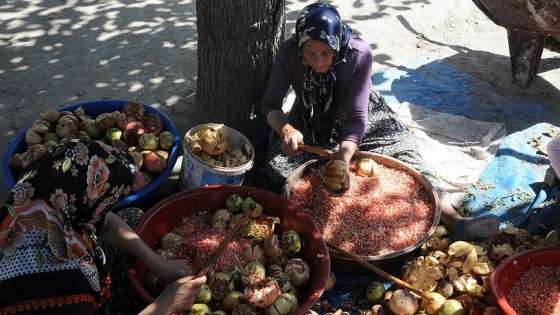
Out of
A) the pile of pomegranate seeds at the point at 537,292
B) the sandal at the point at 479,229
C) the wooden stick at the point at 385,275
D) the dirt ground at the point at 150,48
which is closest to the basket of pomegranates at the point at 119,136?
the dirt ground at the point at 150,48

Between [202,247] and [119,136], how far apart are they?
1.13 metres

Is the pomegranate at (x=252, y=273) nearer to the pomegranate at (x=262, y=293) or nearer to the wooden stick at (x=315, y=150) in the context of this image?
the pomegranate at (x=262, y=293)

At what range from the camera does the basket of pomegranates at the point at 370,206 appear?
3.18 m

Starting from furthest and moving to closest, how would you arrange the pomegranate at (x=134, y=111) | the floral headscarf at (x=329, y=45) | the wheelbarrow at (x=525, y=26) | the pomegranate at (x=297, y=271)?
the wheelbarrow at (x=525, y=26), the pomegranate at (x=134, y=111), the floral headscarf at (x=329, y=45), the pomegranate at (x=297, y=271)

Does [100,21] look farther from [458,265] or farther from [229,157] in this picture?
[458,265]

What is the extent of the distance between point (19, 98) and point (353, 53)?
2.77 meters

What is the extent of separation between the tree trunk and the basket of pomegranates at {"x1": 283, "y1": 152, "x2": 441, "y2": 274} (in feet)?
2.38

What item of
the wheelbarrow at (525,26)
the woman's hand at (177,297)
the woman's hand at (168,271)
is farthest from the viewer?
the wheelbarrow at (525,26)

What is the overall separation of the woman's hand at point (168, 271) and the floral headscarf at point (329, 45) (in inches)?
54.5

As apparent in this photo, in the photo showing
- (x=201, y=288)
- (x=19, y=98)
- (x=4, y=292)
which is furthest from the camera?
(x=19, y=98)

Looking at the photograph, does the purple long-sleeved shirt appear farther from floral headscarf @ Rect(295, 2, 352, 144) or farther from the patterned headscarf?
the patterned headscarf

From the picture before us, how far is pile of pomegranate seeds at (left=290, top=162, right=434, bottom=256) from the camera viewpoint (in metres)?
3.23

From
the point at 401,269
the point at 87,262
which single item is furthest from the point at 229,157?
the point at 87,262

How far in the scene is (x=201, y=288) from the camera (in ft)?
8.35
